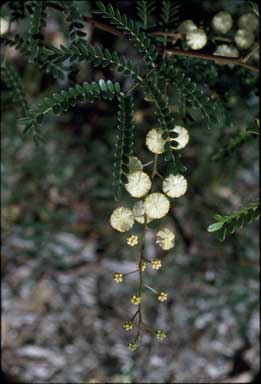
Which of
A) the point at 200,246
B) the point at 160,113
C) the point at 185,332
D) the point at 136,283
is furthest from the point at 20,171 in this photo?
the point at 160,113

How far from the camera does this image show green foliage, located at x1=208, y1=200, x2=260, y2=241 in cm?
119

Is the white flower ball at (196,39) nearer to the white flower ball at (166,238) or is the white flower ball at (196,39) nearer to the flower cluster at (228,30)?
the flower cluster at (228,30)

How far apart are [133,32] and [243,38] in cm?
47

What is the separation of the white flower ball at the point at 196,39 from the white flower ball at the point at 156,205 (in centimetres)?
58

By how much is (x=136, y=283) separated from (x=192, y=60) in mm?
1730

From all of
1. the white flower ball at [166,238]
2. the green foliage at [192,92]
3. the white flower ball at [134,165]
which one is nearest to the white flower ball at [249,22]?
the green foliage at [192,92]

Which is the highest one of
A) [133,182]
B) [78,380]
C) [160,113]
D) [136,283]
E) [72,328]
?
[160,113]

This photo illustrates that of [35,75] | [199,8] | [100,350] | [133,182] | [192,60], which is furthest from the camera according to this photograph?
[35,75]

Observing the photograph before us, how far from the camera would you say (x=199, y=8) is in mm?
1867

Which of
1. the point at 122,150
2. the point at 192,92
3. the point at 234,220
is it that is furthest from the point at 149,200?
the point at 192,92

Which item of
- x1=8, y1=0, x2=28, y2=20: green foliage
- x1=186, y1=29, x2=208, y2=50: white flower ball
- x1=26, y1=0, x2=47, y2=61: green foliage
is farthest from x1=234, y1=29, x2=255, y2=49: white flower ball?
x1=8, y1=0, x2=28, y2=20: green foliage

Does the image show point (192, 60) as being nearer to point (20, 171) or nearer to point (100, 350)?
point (20, 171)

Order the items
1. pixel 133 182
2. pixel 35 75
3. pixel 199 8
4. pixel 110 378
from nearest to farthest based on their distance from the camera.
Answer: pixel 133 182, pixel 199 8, pixel 110 378, pixel 35 75

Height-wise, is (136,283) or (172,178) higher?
(172,178)
